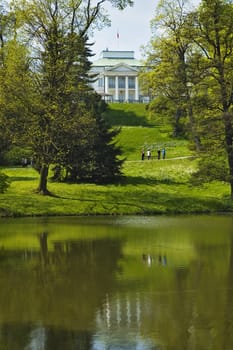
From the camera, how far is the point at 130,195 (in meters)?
33.3

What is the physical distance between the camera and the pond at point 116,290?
7.73m

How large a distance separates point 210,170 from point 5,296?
23696 millimetres

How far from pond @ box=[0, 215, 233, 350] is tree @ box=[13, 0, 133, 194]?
1093 centimetres

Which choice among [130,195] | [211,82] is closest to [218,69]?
[211,82]

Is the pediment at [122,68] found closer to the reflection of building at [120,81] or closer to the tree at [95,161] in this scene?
the reflection of building at [120,81]

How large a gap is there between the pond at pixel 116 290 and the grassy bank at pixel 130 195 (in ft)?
28.2

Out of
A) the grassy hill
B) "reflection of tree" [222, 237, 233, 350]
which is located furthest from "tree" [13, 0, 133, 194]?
"reflection of tree" [222, 237, 233, 350]

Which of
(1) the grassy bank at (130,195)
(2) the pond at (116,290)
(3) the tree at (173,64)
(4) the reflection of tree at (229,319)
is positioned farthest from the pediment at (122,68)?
(4) the reflection of tree at (229,319)

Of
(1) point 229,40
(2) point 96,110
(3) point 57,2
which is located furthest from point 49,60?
(1) point 229,40

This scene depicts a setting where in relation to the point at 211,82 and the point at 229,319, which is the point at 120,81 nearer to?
the point at 211,82

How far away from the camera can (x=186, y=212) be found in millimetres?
30031

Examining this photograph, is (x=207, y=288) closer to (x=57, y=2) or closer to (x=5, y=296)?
(x=5, y=296)

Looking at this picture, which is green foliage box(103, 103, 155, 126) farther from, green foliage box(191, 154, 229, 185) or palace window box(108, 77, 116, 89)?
green foliage box(191, 154, 229, 185)

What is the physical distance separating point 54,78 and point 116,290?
73.3ft
